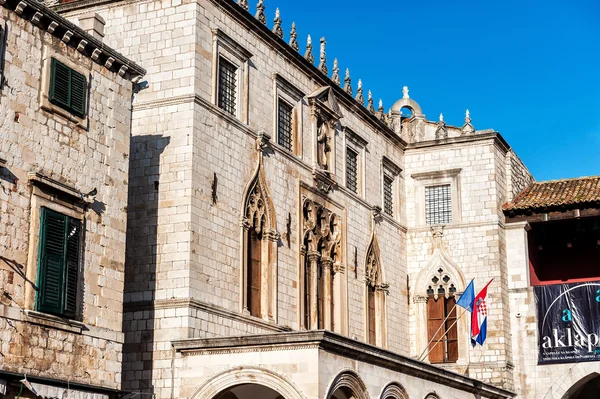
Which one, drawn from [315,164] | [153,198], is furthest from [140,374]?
[315,164]

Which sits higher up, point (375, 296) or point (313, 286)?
point (375, 296)

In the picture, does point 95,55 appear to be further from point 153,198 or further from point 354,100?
point 354,100

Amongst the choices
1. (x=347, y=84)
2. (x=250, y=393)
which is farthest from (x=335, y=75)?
(x=250, y=393)

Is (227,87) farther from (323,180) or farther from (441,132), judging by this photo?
(441,132)

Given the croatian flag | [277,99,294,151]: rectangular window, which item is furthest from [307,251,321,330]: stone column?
the croatian flag

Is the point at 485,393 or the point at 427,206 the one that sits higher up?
the point at 427,206

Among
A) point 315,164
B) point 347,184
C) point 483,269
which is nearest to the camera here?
point 315,164

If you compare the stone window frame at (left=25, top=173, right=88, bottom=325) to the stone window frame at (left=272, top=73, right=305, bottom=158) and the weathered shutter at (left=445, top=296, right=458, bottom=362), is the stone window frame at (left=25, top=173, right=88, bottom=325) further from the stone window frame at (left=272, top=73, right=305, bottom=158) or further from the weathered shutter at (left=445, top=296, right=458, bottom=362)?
the weathered shutter at (left=445, top=296, right=458, bottom=362)

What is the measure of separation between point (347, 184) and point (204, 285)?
872cm

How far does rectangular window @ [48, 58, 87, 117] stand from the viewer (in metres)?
17.3

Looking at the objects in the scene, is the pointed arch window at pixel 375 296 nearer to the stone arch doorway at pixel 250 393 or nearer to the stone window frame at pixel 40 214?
the stone arch doorway at pixel 250 393

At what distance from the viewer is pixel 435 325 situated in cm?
3198

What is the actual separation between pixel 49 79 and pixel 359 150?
14.6m

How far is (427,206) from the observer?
33281 mm
